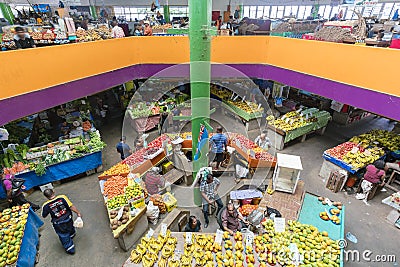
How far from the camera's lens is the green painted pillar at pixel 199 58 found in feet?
13.2

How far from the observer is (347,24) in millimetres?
7293

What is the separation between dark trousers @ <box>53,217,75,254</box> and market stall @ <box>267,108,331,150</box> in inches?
279

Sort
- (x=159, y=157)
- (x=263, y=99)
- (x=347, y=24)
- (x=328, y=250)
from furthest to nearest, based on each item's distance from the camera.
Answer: (x=263, y=99) < (x=347, y=24) < (x=159, y=157) < (x=328, y=250)

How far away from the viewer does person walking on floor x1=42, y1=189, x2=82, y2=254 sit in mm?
4320

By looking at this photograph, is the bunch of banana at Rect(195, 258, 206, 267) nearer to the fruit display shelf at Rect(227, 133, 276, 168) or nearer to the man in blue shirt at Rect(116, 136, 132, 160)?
the fruit display shelf at Rect(227, 133, 276, 168)

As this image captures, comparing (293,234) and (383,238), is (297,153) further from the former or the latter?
(293,234)

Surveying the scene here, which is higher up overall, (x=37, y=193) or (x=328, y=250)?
(x=328, y=250)

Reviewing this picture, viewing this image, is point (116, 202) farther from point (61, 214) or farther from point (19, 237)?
point (19, 237)

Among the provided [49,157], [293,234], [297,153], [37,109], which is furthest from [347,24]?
[49,157]

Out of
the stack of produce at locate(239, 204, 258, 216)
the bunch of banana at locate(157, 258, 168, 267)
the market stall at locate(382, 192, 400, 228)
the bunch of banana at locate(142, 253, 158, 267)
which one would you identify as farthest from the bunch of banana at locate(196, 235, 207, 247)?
the market stall at locate(382, 192, 400, 228)

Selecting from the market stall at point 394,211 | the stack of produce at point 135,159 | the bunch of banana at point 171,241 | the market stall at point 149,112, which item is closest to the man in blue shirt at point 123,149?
the stack of produce at point 135,159

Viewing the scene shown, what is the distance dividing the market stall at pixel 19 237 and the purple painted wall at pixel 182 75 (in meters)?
2.14

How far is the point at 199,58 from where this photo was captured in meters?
4.33

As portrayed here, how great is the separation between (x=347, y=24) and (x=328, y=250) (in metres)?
7.15
